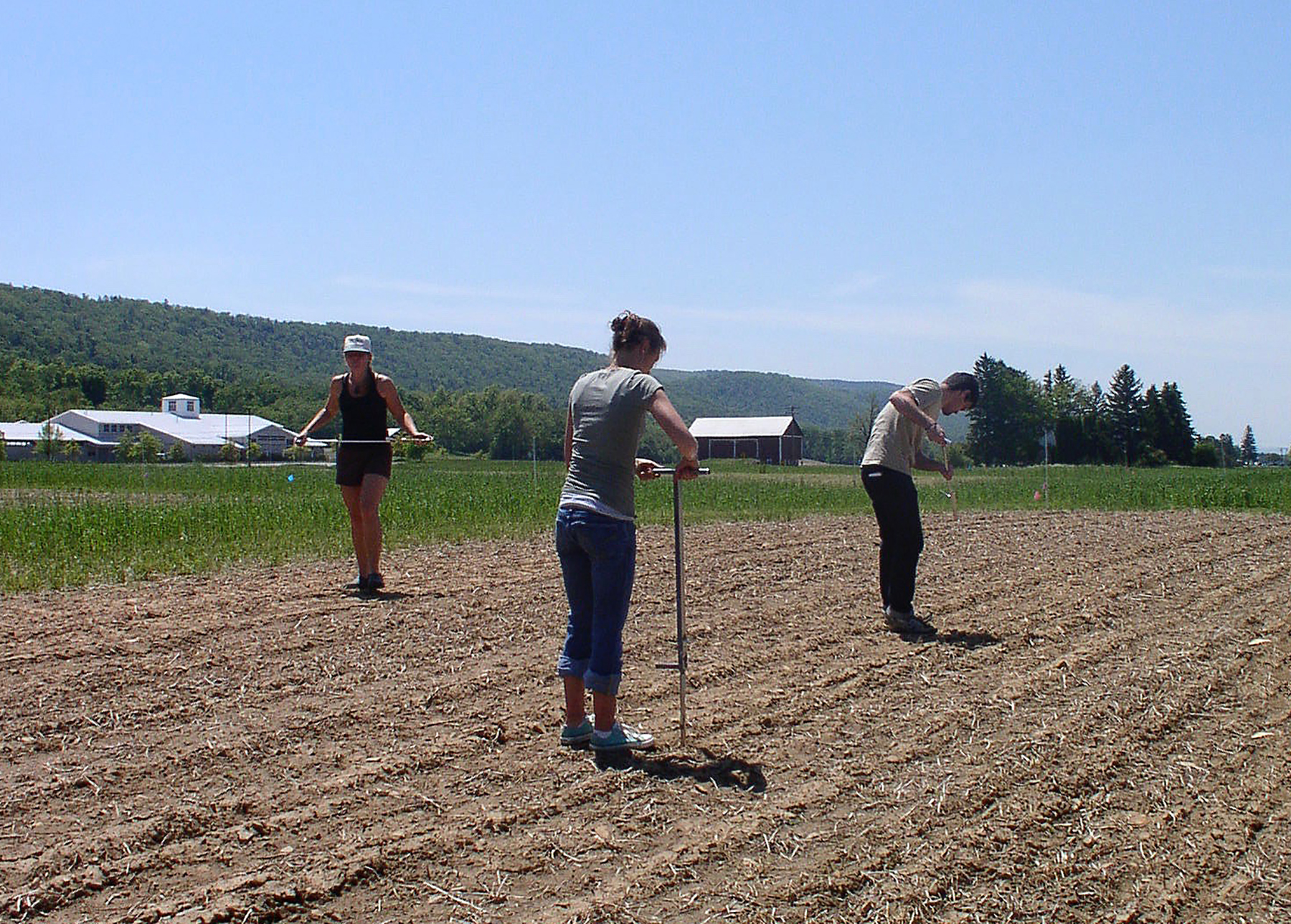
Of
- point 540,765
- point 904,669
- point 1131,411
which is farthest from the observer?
point 1131,411

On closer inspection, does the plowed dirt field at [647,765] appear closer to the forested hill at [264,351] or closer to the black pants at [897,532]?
the black pants at [897,532]

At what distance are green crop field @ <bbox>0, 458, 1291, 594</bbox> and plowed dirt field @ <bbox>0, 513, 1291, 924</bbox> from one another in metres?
2.64

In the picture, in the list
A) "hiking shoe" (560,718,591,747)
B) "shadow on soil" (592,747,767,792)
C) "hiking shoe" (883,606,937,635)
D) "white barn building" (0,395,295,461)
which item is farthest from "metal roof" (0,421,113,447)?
"shadow on soil" (592,747,767,792)

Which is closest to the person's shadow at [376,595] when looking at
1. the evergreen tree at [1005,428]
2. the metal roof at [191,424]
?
the metal roof at [191,424]

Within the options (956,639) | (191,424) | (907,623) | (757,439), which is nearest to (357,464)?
(907,623)

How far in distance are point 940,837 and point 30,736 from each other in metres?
3.74

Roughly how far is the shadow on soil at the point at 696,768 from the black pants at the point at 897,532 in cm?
297

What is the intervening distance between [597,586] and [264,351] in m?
159

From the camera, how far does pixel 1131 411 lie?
247ft

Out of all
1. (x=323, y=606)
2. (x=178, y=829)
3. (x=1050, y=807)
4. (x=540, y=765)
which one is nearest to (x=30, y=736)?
(x=178, y=829)

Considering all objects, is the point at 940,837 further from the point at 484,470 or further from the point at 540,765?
the point at 484,470

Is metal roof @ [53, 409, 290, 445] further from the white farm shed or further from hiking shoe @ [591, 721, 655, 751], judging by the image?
Answer: hiking shoe @ [591, 721, 655, 751]

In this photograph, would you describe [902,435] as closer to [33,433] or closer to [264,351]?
[33,433]

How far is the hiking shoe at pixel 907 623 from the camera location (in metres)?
7.23
